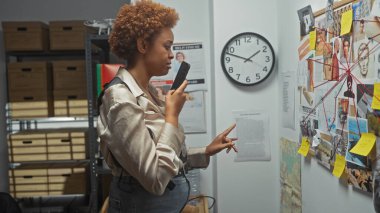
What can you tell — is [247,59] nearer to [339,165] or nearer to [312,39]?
[312,39]

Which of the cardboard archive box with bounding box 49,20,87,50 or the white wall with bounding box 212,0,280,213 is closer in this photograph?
the white wall with bounding box 212,0,280,213

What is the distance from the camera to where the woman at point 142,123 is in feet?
2.76

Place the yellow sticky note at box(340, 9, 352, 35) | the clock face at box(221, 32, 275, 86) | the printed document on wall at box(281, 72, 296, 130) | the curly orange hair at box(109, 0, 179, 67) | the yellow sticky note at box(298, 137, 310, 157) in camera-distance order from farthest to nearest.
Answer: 1. the clock face at box(221, 32, 275, 86)
2. the printed document on wall at box(281, 72, 296, 130)
3. the yellow sticky note at box(298, 137, 310, 157)
4. the yellow sticky note at box(340, 9, 352, 35)
5. the curly orange hair at box(109, 0, 179, 67)

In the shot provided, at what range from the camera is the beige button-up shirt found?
83 centimetres

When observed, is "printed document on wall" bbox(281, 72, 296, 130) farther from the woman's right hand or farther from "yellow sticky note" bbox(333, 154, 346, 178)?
the woman's right hand

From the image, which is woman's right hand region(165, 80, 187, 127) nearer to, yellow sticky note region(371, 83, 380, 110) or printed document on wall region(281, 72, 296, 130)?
yellow sticky note region(371, 83, 380, 110)

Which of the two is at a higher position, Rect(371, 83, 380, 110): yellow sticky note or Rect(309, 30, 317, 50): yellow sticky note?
Rect(309, 30, 317, 50): yellow sticky note

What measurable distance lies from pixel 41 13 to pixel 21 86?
72 cm

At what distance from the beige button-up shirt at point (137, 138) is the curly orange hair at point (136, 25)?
0.10 metres

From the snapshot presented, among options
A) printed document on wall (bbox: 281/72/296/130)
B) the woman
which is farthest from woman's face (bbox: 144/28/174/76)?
printed document on wall (bbox: 281/72/296/130)

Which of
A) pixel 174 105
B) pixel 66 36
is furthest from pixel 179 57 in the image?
pixel 174 105

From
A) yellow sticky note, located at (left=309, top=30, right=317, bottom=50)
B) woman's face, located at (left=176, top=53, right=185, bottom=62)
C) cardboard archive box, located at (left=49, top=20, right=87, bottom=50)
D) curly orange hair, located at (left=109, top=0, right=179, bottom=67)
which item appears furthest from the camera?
cardboard archive box, located at (left=49, top=20, right=87, bottom=50)

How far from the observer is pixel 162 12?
38.8 inches

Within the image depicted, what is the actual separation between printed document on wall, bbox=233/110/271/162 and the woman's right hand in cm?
127
